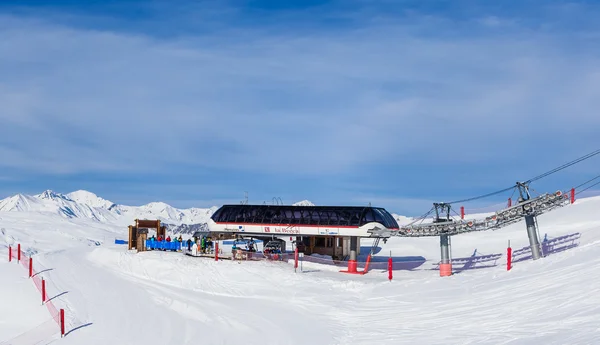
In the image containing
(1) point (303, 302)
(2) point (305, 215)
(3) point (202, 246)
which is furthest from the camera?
(2) point (305, 215)

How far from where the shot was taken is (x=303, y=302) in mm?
32844

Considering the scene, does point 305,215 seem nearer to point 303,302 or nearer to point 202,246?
point 202,246

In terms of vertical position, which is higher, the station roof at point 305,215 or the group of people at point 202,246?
the station roof at point 305,215

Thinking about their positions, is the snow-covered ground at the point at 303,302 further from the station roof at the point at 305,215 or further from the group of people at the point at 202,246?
the station roof at the point at 305,215

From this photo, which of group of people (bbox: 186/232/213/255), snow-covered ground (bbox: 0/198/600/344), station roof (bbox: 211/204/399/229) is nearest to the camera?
snow-covered ground (bbox: 0/198/600/344)

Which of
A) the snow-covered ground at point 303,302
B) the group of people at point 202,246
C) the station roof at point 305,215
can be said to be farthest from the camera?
the group of people at point 202,246

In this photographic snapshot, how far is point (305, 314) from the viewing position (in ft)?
99.7

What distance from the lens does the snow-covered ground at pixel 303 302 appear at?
2297cm

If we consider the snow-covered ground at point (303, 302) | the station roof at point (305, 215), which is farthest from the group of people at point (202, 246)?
the snow-covered ground at point (303, 302)

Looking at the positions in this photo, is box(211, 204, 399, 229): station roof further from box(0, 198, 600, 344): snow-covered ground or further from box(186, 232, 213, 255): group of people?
box(0, 198, 600, 344): snow-covered ground

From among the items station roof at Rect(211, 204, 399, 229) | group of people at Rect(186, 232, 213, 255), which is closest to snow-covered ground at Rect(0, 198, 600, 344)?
group of people at Rect(186, 232, 213, 255)

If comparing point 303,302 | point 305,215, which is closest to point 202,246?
point 305,215

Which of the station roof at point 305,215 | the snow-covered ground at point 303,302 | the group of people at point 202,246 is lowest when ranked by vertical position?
the snow-covered ground at point 303,302

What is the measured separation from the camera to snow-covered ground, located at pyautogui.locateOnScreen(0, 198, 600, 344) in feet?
75.4
